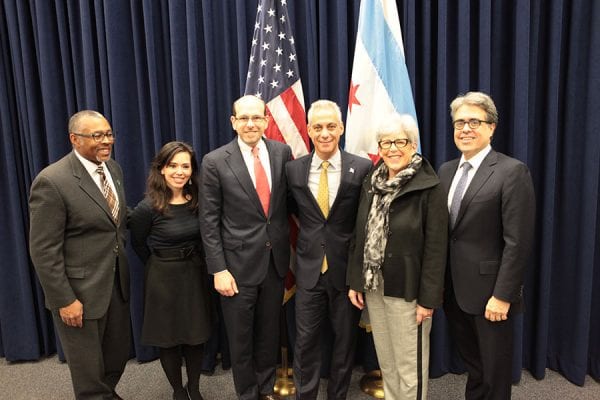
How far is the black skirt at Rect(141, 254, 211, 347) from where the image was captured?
2.31 m

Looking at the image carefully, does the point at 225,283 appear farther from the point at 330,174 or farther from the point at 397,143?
the point at 397,143

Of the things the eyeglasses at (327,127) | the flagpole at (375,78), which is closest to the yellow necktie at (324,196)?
the eyeglasses at (327,127)

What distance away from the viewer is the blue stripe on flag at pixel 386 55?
2.57m

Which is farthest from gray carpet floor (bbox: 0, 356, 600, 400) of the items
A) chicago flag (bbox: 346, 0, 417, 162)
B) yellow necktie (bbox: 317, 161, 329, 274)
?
chicago flag (bbox: 346, 0, 417, 162)

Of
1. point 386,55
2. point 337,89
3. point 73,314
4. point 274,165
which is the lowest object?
point 73,314

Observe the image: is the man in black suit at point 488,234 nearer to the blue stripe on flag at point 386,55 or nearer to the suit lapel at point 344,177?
the suit lapel at point 344,177

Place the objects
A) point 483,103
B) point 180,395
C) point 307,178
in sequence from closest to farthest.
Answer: point 483,103 < point 307,178 < point 180,395

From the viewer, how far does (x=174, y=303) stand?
7.63ft

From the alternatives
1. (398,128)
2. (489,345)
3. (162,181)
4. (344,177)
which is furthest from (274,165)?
(489,345)

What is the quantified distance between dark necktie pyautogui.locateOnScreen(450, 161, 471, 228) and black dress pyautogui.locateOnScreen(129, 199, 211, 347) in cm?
131

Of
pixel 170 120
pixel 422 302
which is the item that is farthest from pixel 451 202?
pixel 170 120

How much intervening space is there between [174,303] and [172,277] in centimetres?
15

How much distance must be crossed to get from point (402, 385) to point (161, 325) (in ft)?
4.22

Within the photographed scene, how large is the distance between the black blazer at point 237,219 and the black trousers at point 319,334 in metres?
0.27
